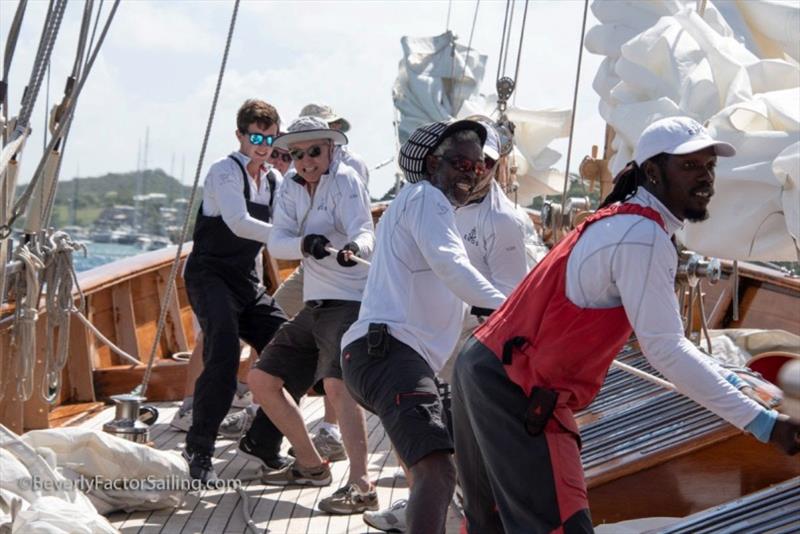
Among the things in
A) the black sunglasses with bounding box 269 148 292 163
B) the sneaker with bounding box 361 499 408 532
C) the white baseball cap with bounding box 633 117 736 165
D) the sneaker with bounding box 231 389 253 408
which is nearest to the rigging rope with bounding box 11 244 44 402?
the sneaker with bounding box 361 499 408 532

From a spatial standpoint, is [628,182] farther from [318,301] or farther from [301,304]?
[301,304]

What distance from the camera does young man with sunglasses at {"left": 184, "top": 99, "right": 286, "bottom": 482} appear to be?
19.2 ft

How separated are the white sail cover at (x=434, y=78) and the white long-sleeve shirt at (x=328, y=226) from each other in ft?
40.6

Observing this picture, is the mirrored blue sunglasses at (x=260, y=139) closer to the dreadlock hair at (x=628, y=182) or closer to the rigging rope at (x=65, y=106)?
the rigging rope at (x=65, y=106)

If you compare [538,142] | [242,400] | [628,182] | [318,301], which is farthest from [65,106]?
[538,142]

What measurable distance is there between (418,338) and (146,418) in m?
2.14

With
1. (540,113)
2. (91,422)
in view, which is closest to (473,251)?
(91,422)

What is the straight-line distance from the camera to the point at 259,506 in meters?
5.37

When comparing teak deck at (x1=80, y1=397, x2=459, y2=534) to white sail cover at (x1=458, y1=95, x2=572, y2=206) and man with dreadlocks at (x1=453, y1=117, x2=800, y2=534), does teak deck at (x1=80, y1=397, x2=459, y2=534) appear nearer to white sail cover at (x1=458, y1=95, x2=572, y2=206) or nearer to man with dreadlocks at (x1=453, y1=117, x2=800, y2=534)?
man with dreadlocks at (x1=453, y1=117, x2=800, y2=534)

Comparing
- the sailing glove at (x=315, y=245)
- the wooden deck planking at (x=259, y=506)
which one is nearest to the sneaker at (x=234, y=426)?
the wooden deck planking at (x=259, y=506)

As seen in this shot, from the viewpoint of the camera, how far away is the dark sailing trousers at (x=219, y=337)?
5.72 metres

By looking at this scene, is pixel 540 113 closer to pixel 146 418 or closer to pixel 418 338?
pixel 146 418

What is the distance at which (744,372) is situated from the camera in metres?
4.00

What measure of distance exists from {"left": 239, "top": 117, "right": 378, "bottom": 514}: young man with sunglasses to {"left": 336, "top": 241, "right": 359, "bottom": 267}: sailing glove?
40mm
